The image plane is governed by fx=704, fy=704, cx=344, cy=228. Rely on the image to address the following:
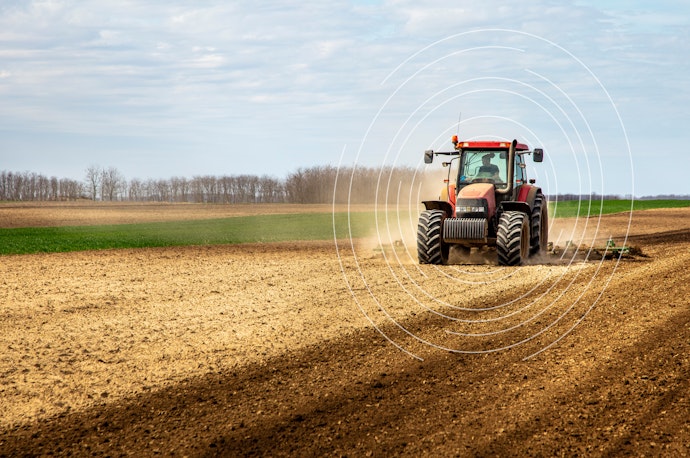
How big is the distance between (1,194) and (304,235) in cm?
10259

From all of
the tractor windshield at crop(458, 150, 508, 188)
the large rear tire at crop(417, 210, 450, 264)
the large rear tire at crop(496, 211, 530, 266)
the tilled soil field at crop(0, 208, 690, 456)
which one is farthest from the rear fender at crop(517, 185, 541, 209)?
the tilled soil field at crop(0, 208, 690, 456)

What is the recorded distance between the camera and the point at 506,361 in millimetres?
9047

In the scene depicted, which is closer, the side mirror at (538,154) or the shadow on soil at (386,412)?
the shadow on soil at (386,412)

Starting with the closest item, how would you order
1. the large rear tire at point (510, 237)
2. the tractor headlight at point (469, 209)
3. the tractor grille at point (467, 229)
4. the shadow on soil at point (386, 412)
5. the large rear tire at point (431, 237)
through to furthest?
1. the shadow on soil at point (386, 412)
2. the large rear tire at point (510, 237)
3. the tractor grille at point (467, 229)
4. the tractor headlight at point (469, 209)
5. the large rear tire at point (431, 237)

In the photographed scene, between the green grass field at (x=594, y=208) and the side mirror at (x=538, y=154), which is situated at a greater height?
the side mirror at (x=538, y=154)

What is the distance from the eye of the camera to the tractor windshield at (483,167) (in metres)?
18.8

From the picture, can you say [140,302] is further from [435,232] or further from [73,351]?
[435,232]

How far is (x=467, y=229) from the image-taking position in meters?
17.8

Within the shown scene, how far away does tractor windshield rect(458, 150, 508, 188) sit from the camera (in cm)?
1878

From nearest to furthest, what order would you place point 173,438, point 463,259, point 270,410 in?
point 173,438 → point 270,410 → point 463,259

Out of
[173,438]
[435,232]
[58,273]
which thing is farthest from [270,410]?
[58,273]

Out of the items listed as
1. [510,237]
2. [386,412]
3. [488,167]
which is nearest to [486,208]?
[510,237]

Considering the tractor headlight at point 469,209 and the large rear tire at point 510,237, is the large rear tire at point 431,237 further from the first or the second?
the large rear tire at point 510,237

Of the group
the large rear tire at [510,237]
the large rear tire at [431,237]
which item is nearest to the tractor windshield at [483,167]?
the large rear tire at [510,237]
